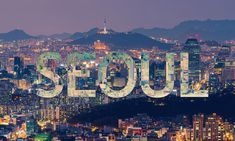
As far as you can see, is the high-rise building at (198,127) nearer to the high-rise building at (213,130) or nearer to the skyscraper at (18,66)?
the high-rise building at (213,130)

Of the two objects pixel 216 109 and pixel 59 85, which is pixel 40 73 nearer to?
pixel 59 85

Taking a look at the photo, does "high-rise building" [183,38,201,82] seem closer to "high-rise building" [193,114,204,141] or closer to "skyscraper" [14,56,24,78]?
"high-rise building" [193,114,204,141]

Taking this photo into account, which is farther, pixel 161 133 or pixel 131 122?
pixel 131 122

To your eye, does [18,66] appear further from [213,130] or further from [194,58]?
[213,130]

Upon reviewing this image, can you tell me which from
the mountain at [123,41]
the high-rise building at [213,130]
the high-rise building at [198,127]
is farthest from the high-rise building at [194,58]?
the high-rise building at [213,130]

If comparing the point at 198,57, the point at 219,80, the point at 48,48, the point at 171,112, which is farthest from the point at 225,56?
the point at 171,112
